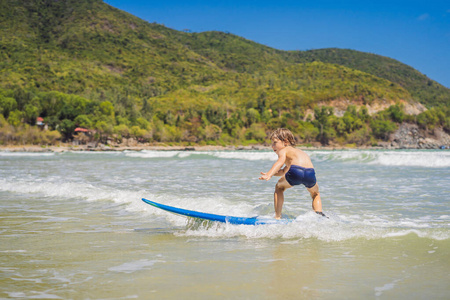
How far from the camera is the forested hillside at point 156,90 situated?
10131 cm

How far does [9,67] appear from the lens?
124062 millimetres

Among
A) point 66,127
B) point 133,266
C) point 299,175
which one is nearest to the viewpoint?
point 133,266

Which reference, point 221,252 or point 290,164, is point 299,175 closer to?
point 290,164

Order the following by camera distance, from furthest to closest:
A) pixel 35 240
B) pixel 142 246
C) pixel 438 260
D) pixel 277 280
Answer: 1. pixel 35 240
2. pixel 142 246
3. pixel 438 260
4. pixel 277 280

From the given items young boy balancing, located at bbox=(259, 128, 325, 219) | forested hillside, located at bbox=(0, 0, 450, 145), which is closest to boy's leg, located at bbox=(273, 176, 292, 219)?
young boy balancing, located at bbox=(259, 128, 325, 219)

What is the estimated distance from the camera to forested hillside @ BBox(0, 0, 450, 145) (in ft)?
332

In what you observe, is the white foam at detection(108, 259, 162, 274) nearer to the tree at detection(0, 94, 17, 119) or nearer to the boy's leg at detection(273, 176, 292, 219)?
the boy's leg at detection(273, 176, 292, 219)

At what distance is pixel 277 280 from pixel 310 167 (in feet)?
8.43

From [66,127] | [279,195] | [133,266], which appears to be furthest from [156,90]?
[133,266]

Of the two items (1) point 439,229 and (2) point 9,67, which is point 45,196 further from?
(2) point 9,67

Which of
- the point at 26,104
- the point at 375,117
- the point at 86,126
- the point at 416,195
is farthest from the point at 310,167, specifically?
the point at 375,117

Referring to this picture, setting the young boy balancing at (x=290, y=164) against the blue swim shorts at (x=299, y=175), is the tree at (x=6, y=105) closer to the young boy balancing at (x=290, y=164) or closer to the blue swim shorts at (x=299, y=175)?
the young boy balancing at (x=290, y=164)

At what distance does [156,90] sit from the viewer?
493 ft

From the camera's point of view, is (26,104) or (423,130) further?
(423,130)
